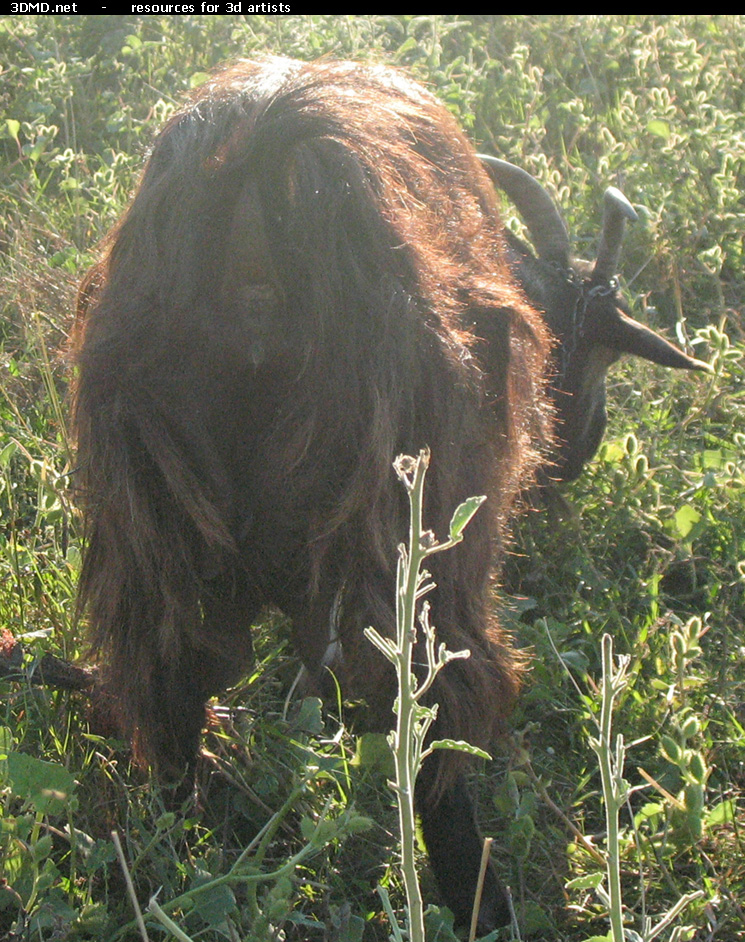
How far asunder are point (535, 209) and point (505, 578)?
1.22 meters

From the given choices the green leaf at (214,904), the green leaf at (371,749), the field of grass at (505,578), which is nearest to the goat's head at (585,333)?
the field of grass at (505,578)

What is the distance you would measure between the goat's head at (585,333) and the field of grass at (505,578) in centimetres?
19

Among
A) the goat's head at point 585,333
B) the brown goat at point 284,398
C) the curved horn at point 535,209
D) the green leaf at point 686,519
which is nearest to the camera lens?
the brown goat at point 284,398

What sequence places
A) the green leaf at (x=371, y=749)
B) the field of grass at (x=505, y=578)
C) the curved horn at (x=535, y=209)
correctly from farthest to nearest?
the curved horn at (x=535, y=209) < the field of grass at (x=505, y=578) < the green leaf at (x=371, y=749)

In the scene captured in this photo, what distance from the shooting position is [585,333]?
144 inches

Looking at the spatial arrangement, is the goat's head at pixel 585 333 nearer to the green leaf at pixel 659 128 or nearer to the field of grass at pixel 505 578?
the field of grass at pixel 505 578

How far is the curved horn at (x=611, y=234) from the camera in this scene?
3.62 metres

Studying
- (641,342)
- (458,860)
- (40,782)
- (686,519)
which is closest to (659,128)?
(641,342)

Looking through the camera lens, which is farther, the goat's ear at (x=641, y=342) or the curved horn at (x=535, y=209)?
the curved horn at (x=535, y=209)

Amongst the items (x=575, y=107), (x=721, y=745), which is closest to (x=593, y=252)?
(x=575, y=107)

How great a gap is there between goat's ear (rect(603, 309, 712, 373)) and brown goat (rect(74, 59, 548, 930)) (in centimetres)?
124

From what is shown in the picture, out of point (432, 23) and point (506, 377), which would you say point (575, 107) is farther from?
point (506, 377)

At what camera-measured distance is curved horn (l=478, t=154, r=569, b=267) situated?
375 cm

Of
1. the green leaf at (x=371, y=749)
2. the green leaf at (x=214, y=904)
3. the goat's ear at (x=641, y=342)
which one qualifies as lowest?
the green leaf at (x=214, y=904)
